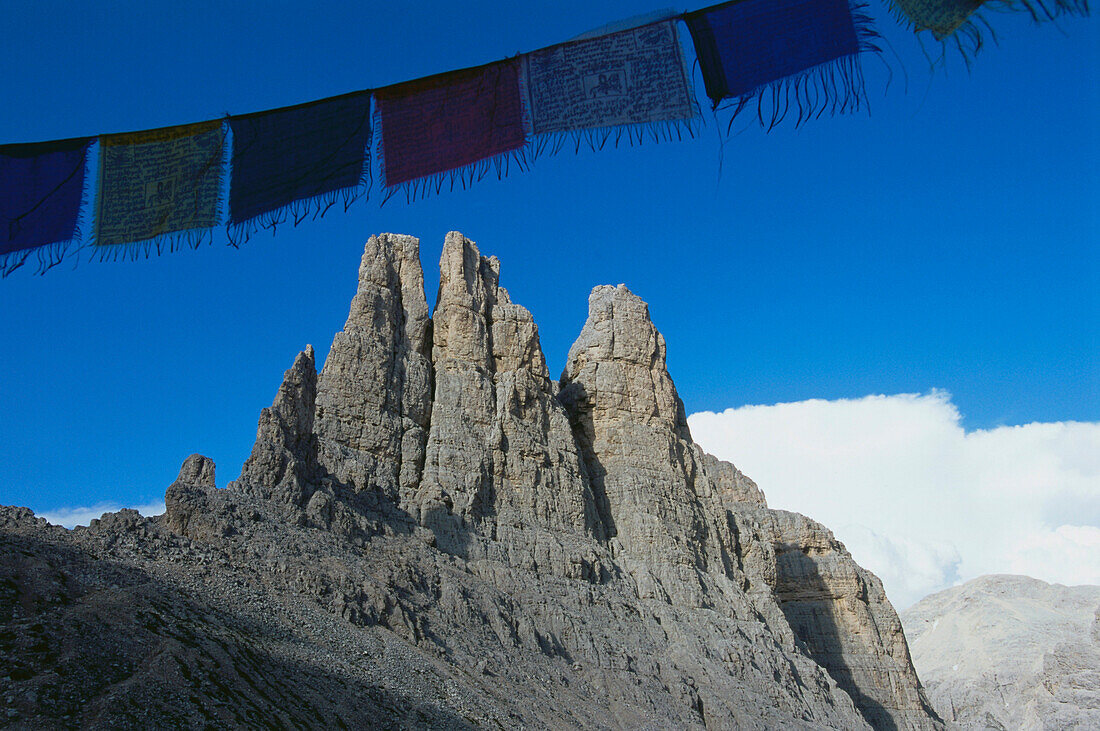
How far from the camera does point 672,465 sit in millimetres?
42906

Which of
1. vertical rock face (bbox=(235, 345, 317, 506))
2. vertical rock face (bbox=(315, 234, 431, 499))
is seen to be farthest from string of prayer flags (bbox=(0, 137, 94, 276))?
vertical rock face (bbox=(315, 234, 431, 499))

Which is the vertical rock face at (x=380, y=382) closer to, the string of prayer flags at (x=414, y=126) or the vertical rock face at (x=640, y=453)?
the vertical rock face at (x=640, y=453)

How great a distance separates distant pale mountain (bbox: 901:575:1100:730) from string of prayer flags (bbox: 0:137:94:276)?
62.2m

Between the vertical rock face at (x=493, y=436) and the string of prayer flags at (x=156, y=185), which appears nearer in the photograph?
the string of prayer flags at (x=156, y=185)

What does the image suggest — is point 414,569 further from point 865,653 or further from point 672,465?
point 865,653

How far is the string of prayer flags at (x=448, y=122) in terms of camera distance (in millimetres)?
7516

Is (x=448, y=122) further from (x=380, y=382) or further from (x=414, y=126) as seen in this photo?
(x=380, y=382)

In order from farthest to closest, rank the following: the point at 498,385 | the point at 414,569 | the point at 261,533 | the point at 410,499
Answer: the point at 498,385 → the point at 410,499 → the point at 414,569 → the point at 261,533

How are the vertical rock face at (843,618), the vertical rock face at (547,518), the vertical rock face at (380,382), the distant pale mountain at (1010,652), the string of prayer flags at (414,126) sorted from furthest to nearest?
the distant pale mountain at (1010,652)
the vertical rock face at (843,618)
the vertical rock face at (380,382)
the vertical rock face at (547,518)
the string of prayer flags at (414,126)

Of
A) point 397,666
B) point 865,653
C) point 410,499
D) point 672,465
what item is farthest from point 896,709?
point 397,666

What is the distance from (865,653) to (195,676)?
41275 mm

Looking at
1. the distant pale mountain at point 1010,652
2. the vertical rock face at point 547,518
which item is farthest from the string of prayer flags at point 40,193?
the distant pale mountain at point 1010,652

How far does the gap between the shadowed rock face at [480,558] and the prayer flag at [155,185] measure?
8598mm

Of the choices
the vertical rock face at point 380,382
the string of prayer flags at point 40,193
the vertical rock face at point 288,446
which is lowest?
the string of prayer flags at point 40,193
